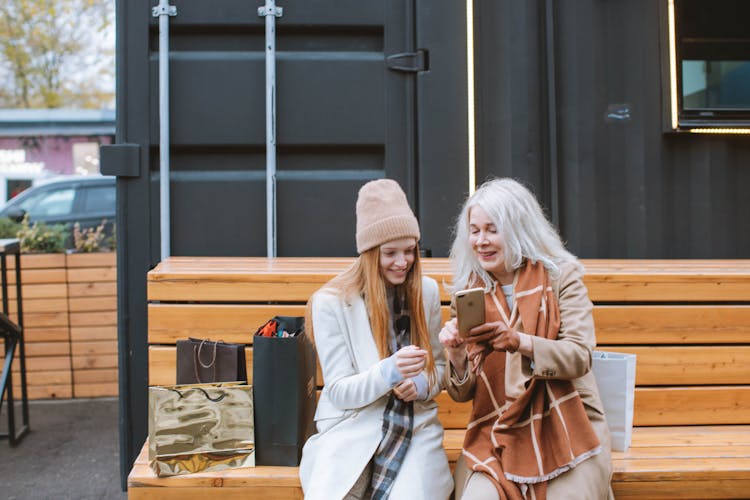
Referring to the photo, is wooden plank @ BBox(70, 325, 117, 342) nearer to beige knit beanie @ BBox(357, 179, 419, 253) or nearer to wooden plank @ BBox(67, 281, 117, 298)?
wooden plank @ BBox(67, 281, 117, 298)

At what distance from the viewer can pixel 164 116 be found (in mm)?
4246

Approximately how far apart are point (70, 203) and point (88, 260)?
325 cm

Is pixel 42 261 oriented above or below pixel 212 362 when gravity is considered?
above

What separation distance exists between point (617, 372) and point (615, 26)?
240 centimetres

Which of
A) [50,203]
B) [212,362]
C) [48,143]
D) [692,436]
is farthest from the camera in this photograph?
[48,143]

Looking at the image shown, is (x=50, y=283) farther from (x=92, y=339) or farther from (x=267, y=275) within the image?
(x=267, y=275)

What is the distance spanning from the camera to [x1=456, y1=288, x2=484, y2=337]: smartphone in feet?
8.39

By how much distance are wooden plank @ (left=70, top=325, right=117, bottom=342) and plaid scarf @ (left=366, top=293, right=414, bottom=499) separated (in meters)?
4.15

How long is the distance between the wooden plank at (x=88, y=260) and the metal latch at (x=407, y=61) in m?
3.25

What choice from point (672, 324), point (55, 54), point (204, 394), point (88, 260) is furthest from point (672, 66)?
point (55, 54)

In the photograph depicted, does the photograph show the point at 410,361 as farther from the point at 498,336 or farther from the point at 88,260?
the point at 88,260

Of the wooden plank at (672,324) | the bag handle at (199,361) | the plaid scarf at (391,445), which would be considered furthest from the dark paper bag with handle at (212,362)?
the wooden plank at (672,324)

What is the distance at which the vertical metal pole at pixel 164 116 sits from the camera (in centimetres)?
425

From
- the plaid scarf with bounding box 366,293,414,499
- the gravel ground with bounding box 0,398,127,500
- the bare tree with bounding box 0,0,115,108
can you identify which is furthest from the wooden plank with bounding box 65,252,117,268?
the bare tree with bounding box 0,0,115,108
